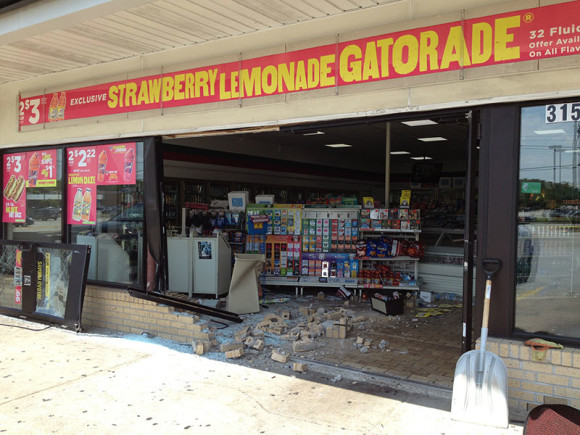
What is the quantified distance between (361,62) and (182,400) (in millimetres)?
3444

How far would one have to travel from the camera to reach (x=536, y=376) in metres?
3.84

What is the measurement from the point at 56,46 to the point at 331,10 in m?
3.37

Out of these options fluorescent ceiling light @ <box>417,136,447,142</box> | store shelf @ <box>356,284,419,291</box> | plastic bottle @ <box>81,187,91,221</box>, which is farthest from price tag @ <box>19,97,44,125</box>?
fluorescent ceiling light @ <box>417,136,447,142</box>

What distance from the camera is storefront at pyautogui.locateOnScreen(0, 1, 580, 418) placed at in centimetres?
388

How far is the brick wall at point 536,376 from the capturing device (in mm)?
3717

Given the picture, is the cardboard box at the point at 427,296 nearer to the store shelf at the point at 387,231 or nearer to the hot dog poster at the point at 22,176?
the store shelf at the point at 387,231

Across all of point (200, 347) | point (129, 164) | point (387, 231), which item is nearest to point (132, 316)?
point (200, 347)

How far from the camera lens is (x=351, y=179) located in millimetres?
23297

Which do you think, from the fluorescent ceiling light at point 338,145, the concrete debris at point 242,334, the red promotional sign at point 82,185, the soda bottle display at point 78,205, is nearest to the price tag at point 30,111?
the red promotional sign at point 82,185

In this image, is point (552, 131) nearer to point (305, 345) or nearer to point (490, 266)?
point (490, 266)

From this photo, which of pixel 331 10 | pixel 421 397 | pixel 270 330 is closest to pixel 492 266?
pixel 421 397

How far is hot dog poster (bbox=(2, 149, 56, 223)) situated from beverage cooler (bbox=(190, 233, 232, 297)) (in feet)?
8.50

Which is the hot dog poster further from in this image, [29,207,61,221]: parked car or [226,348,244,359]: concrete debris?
[226,348,244,359]: concrete debris

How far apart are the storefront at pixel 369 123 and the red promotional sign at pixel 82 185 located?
25 millimetres
